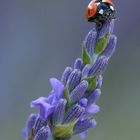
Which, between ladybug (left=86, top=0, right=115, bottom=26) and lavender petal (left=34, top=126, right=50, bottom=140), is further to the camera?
ladybug (left=86, top=0, right=115, bottom=26)

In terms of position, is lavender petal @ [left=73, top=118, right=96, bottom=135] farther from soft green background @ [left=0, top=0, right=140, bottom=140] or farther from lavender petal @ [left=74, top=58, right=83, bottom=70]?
soft green background @ [left=0, top=0, right=140, bottom=140]

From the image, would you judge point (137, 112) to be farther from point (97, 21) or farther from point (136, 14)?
point (97, 21)

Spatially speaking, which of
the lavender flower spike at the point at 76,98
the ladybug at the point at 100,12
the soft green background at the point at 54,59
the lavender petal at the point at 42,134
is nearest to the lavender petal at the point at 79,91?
the lavender flower spike at the point at 76,98

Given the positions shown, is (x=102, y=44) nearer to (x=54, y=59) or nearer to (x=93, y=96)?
(x=93, y=96)

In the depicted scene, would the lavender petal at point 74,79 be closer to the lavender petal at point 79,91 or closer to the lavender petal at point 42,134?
the lavender petal at point 79,91

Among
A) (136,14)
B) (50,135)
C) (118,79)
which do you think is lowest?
(50,135)

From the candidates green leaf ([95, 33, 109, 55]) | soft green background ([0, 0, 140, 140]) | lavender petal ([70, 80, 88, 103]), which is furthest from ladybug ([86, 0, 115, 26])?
soft green background ([0, 0, 140, 140])

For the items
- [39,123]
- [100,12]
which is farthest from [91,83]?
[100,12]

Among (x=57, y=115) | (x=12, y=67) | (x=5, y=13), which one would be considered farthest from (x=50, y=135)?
(x=5, y=13)
